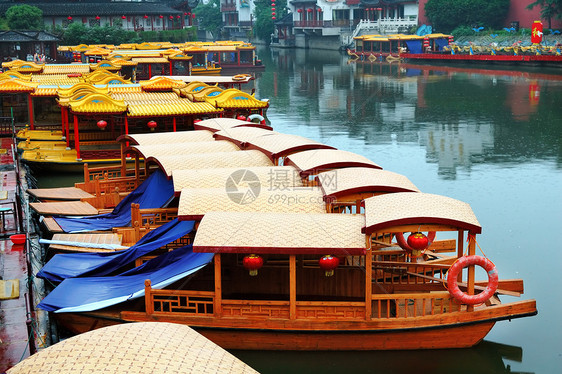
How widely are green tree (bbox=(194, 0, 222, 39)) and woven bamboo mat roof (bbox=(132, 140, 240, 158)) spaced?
88217 millimetres

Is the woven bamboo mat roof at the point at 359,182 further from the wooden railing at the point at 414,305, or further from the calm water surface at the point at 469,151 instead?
the calm water surface at the point at 469,151

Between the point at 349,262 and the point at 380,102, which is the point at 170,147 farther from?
the point at 380,102

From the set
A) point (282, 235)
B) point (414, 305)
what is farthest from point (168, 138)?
point (414, 305)

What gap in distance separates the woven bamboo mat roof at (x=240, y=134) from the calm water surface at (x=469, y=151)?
5.40 m

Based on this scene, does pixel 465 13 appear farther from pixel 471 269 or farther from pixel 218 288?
pixel 218 288

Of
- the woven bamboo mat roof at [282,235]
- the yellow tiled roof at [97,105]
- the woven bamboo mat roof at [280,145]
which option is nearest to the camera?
the woven bamboo mat roof at [282,235]

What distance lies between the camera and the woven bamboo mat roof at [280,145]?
46.3ft

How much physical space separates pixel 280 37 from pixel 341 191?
79.7 metres

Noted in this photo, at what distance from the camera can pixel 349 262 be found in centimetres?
Result: 1065

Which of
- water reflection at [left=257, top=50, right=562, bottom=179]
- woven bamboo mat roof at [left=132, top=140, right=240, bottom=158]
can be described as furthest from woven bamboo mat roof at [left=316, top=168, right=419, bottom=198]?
water reflection at [left=257, top=50, right=562, bottom=179]

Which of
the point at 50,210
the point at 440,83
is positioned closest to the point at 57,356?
the point at 50,210

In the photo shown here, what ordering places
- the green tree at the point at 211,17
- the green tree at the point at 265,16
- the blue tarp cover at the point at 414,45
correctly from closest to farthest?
the blue tarp cover at the point at 414,45
the green tree at the point at 265,16
the green tree at the point at 211,17

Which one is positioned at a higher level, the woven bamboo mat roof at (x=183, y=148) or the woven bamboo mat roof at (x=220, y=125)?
the woven bamboo mat roof at (x=220, y=125)

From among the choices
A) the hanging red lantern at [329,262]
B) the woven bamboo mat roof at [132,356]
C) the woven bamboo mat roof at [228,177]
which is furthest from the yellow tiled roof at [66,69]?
the woven bamboo mat roof at [132,356]
